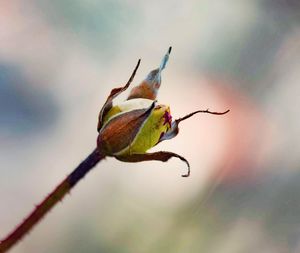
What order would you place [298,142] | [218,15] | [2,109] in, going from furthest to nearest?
[218,15] → [298,142] → [2,109]

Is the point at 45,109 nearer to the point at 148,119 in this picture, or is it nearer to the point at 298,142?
the point at 298,142

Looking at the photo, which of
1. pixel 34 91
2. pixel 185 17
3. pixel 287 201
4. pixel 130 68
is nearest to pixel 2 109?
pixel 34 91

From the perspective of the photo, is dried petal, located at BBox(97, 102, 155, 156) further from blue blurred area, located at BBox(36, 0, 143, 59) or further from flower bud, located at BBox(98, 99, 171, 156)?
blue blurred area, located at BBox(36, 0, 143, 59)

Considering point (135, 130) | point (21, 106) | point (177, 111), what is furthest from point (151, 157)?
point (21, 106)

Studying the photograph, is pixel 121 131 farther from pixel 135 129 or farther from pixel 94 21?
pixel 94 21

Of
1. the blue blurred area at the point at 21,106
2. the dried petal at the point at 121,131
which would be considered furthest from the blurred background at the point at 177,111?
the dried petal at the point at 121,131

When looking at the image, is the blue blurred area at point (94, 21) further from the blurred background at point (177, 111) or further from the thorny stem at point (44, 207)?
the thorny stem at point (44, 207)
